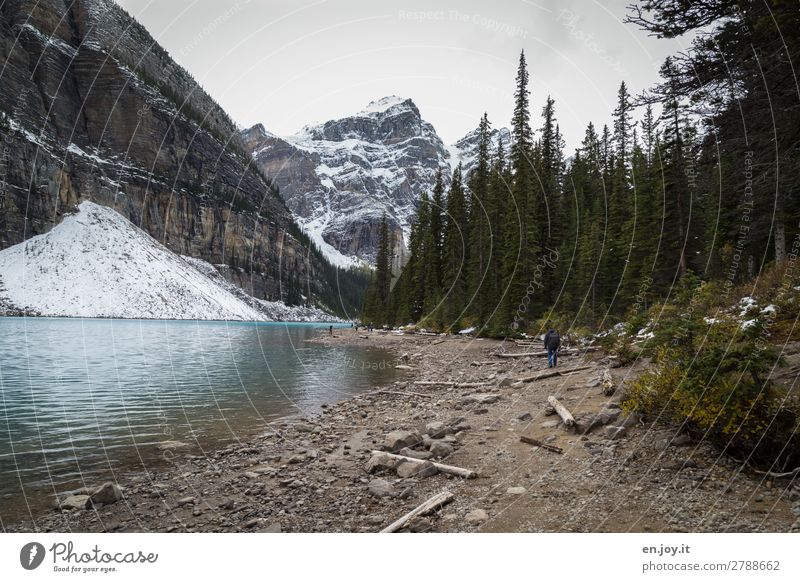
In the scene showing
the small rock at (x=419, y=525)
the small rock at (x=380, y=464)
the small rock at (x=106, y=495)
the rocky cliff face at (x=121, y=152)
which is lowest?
the small rock at (x=106, y=495)

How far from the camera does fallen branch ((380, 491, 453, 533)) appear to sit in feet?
15.6

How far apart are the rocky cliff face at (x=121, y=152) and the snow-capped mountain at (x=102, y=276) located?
243 inches

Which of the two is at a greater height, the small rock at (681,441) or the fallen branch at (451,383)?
the small rock at (681,441)

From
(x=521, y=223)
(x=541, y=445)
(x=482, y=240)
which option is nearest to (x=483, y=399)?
(x=541, y=445)

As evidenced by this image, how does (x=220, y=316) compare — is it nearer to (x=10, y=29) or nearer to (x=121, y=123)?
(x=121, y=123)

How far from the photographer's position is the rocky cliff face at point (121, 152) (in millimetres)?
99625

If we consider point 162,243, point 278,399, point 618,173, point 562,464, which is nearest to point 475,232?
point 618,173

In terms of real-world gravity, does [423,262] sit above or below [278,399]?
above

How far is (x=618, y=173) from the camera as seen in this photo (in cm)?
3647

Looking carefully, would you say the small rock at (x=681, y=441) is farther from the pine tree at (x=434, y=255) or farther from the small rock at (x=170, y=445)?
the pine tree at (x=434, y=255)

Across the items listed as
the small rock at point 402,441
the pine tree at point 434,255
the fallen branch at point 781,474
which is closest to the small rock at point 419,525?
the small rock at point 402,441

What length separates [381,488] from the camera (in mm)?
6238

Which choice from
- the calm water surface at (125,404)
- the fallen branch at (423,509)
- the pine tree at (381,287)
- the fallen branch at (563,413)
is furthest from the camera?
the pine tree at (381,287)
